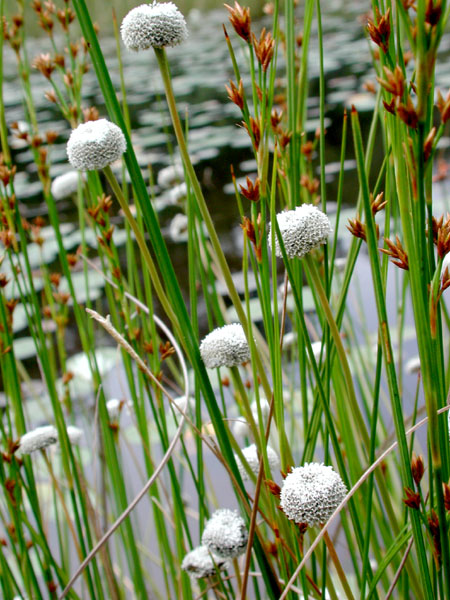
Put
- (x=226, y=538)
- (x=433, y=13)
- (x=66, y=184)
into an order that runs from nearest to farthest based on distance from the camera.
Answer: (x=433, y=13), (x=226, y=538), (x=66, y=184)

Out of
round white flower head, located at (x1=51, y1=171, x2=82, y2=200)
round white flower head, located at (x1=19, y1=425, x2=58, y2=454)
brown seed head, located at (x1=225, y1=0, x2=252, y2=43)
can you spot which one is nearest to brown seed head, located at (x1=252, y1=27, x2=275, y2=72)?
brown seed head, located at (x1=225, y1=0, x2=252, y2=43)

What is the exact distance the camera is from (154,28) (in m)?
0.41

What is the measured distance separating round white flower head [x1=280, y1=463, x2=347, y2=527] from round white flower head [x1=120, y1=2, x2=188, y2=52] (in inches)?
11.7

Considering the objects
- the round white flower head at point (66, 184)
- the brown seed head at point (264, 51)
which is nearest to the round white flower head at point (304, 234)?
the brown seed head at point (264, 51)

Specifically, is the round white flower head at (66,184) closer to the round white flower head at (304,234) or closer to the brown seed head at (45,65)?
the brown seed head at (45,65)

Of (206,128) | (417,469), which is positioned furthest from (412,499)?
(206,128)

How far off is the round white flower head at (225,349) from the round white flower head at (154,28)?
0.68 ft

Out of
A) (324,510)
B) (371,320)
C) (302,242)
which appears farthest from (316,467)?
(371,320)

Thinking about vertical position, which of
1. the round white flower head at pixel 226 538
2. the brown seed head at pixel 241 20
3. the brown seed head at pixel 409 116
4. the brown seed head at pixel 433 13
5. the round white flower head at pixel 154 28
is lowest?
the round white flower head at pixel 226 538

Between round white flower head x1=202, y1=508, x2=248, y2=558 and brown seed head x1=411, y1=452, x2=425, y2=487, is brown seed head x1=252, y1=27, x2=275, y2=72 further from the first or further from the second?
round white flower head x1=202, y1=508, x2=248, y2=558

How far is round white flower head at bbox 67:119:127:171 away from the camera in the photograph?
0.44 meters

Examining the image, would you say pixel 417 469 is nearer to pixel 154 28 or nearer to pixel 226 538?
pixel 226 538

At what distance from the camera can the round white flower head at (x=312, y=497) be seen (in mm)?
360

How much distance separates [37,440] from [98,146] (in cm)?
39
